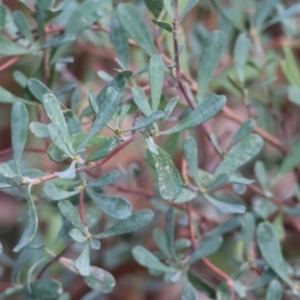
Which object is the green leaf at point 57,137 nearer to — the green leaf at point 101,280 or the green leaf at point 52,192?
the green leaf at point 52,192

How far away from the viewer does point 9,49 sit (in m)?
0.47

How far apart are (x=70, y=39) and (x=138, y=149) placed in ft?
1.65

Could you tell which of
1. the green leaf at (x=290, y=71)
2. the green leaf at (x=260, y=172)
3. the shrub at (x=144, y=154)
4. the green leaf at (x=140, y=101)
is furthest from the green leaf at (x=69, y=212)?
the green leaf at (x=290, y=71)

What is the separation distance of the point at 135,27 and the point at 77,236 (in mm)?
187

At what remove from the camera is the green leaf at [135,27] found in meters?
0.45

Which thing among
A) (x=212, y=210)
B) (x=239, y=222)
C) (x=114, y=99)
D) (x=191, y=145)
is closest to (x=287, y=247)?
(x=212, y=210)

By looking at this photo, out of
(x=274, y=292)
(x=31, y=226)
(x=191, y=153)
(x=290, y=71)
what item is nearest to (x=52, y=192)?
(x=31, y=226)

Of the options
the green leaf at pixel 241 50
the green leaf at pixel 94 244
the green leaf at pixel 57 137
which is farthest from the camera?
the green leaf at pixel 241 50

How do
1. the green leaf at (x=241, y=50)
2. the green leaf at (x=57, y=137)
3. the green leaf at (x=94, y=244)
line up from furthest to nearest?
the green leaf at (x=241, y=50)
the green leaf at (x=94, y=244)
the green leaf at (x=57, y=137)

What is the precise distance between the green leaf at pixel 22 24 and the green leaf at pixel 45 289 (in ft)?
0.74

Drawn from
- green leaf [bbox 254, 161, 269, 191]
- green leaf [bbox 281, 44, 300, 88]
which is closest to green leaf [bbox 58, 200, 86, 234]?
green leaf [bbox 254, 161, 269, 191]

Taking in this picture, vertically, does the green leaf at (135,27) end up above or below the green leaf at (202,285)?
above

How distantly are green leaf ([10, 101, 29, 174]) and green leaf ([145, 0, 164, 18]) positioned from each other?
18 centimetres

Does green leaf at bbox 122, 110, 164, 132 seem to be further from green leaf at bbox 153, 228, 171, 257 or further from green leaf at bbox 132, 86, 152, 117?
green leaf at bbox 153, 228, 171, 257
